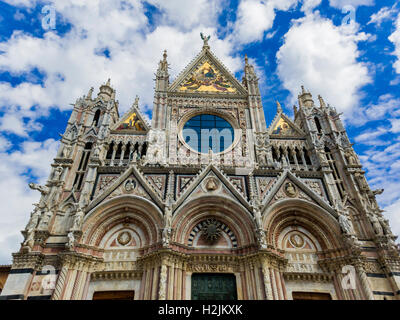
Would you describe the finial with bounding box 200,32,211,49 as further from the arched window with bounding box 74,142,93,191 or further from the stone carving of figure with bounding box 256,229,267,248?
the stone carving of figure with bounding box 256,229,267,248

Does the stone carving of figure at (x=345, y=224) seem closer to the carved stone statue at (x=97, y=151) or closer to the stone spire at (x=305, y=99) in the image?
the stone spire at (x=305, y=99)

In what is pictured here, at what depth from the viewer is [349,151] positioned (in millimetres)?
17078

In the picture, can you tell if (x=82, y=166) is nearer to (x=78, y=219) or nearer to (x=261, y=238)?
(x=78, y=219)

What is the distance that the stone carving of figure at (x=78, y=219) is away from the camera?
492 inches

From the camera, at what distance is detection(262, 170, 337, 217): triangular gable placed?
555 inches

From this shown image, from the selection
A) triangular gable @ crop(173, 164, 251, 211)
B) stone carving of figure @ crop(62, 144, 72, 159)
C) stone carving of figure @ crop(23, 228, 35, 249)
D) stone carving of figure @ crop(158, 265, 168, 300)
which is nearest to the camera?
stone carving of figure @ crop(158, 265, 168, 300)

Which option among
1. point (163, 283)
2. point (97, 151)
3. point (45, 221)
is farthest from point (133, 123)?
point (163, 283)

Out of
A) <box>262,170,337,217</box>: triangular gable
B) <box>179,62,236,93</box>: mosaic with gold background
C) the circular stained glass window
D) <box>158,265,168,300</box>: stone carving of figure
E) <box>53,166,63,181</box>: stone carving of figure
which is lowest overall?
<box>158,265,168,300</box>: stone carving of figure

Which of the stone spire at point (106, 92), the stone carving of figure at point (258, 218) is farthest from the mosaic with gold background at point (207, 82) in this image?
the stone carving of figure at point (258, 218)

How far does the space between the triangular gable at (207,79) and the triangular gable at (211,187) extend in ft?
27.3

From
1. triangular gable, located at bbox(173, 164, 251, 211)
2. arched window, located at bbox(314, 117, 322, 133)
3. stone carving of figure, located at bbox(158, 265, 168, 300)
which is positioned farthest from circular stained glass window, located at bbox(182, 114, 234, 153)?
stone carving of figure, located at bbox(158, 265, 168, 300)

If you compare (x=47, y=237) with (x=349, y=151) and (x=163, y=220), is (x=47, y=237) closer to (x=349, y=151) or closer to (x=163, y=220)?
(x=163, y=220)

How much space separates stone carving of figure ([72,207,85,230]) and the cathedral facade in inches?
2.1
